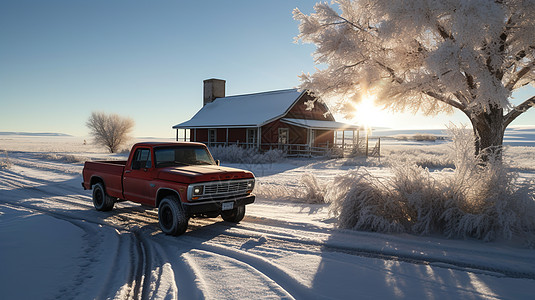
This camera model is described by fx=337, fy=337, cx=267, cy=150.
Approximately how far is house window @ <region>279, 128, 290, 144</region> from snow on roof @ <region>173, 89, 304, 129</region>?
172 cm

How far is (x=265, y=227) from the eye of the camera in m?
6.82

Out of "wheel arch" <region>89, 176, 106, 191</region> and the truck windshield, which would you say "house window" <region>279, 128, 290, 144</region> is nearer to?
"wheel arch" <region>89, 176, 106, 191</region>

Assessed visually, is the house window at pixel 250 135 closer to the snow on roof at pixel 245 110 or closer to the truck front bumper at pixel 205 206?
the snow on roof at pixel 245 110

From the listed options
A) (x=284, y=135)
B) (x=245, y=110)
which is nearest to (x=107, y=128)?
(x=245, y=110)

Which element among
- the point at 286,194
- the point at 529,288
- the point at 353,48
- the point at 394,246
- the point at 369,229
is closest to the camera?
the point at 529,288

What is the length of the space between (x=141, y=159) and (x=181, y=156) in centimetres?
94

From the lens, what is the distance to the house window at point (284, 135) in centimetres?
2905

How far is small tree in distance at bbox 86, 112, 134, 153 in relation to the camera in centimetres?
4412

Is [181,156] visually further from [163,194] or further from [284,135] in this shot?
[284,135]

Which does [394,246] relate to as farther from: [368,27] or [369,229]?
[368,27]

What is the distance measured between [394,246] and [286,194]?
5309 mm

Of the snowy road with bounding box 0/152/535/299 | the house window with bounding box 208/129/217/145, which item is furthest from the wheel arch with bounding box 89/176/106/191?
the house window with bounding box 208/129/217/145

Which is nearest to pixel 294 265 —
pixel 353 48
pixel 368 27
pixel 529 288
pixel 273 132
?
pixel 529 288

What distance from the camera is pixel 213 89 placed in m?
38.1
